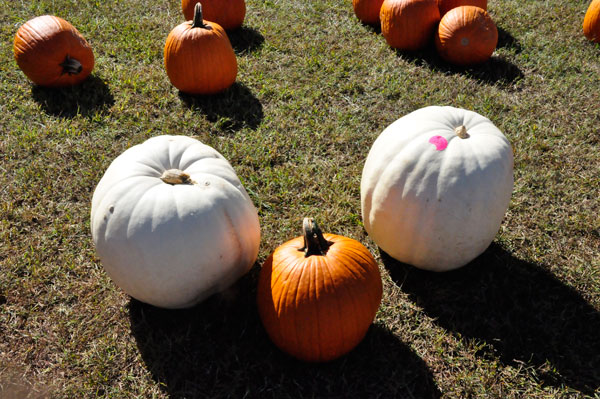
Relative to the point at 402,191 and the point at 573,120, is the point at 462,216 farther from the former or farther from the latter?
the point at 573,120

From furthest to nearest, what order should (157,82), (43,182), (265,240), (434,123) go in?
1. (157,82)
2. (43,182)
3. (265,240)
4. (434,123)

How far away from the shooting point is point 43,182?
3984mm

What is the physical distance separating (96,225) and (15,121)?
2.54 m

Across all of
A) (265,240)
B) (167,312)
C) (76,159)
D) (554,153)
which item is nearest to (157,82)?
(76,159)

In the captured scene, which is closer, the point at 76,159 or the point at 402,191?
the point at 402,191

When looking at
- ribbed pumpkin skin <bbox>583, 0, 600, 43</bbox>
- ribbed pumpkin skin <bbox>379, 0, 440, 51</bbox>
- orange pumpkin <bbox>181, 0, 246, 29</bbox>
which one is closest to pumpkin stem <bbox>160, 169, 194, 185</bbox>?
orange pumpkin <bbox>181, 0, 246, 29</bbox>

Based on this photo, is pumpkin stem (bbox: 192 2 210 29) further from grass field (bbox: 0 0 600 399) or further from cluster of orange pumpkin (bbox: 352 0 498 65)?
cluster of orange pumpkin (bbox: 352 0 498 65)

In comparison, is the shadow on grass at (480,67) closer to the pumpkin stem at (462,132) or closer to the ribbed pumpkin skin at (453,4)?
the ribbed pumpkin skin at (453,4)

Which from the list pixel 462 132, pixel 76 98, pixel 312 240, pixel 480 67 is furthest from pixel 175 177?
pixel 480 67

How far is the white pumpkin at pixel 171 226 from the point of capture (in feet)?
8.57

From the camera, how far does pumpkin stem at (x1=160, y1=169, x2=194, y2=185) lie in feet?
9.00

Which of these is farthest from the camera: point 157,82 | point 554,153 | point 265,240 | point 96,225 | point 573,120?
point 157,82

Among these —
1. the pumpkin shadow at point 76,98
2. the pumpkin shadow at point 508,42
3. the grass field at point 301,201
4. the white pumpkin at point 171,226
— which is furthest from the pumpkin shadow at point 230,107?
the pumpkin shadow at point 508,42

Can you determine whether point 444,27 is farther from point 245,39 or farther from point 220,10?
point 220,10
